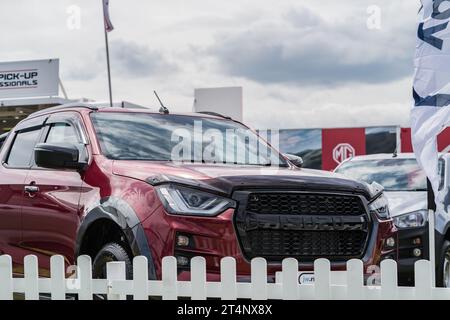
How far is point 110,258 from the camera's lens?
200 inches

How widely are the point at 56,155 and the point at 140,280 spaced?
1495 millimetres

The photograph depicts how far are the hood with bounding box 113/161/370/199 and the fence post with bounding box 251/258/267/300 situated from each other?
2.34 feet

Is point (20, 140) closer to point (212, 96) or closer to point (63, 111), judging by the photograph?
point (63, 111)

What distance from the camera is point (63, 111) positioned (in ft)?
21.5

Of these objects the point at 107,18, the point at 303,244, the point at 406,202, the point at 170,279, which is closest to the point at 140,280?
the point at 170,279

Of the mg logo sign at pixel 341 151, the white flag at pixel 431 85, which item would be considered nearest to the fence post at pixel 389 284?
the white flag at pixel 431 85

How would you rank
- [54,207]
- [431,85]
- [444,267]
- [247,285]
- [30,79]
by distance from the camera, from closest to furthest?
[247,285], [54,207], [431,85], [444,267], [30,79]

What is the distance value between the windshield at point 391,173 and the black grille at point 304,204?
3576 millimetres

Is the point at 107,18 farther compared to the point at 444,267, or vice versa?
the point at 107,18

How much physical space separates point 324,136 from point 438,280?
16819 mm

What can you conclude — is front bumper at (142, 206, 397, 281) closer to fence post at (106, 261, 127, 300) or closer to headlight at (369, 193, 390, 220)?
fence post at (106, 261, 127, 300)

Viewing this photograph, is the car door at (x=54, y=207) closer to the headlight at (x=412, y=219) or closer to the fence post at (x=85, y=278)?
the fence post at (x=85, y=278)

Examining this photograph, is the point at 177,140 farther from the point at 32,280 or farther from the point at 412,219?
the point at 412,219
